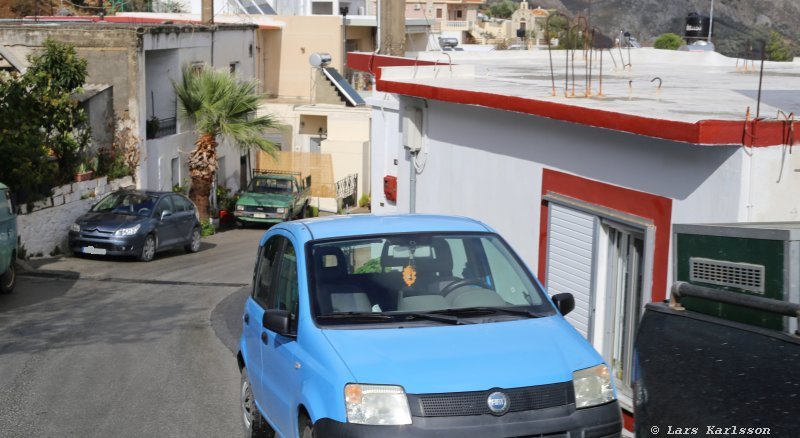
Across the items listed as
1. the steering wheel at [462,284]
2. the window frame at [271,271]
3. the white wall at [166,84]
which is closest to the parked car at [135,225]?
the white wall at [166,84]

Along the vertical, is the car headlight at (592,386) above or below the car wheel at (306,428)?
above

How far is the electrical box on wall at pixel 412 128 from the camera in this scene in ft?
46.9

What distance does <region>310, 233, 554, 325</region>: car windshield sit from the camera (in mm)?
6840

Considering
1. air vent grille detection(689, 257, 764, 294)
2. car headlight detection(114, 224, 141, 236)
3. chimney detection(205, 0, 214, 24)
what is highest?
chimney detection(205, 0, 214, 24)

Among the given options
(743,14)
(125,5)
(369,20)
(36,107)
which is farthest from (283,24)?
(743,14)

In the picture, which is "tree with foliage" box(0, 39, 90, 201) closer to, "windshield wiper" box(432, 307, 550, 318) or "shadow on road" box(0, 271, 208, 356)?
"shadow on road" box(0, 271, 208, 356)

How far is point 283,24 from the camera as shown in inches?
2189

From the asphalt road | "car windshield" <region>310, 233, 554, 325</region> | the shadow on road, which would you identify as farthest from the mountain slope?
"car windshield" <region>310, 233, 554, 325</region>

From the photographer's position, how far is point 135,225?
2438 cm

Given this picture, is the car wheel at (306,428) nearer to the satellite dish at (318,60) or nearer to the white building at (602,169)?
the white building at (602,169)

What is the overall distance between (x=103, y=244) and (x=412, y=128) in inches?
475

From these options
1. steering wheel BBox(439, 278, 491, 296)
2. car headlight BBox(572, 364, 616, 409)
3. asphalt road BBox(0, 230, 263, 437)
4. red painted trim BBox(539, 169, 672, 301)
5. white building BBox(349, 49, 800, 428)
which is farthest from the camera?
asphalt road BBox(0, 230, 263, 437)

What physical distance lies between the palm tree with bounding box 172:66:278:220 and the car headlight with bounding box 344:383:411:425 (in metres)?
26.7

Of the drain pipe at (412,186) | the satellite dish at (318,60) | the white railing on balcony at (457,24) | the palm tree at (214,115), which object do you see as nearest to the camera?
the drain pipe at (412,186)
